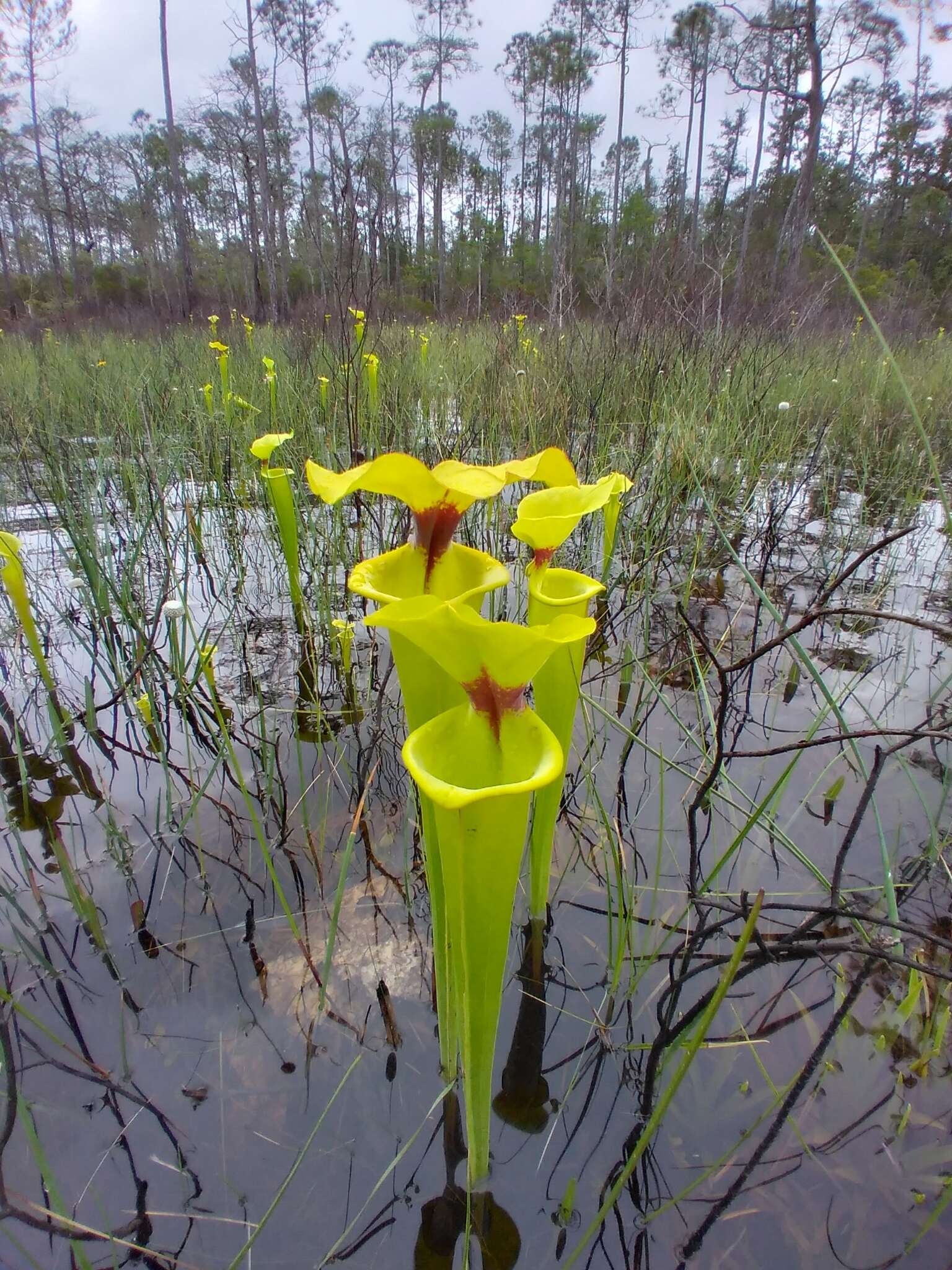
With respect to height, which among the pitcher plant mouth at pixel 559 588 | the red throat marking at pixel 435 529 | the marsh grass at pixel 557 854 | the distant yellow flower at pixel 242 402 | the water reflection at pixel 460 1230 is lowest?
the water reflection at pixel 460 1230

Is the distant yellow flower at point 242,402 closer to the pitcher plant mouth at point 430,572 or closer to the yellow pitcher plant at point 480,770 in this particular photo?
the pitcher plant mouth at point 430,572

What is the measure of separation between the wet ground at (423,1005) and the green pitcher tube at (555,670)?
0.49ft

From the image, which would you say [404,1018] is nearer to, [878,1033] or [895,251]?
[878,1033]

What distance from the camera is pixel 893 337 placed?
9.36 metres

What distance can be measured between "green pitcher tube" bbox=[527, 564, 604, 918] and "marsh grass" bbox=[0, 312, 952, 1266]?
0.15 meters

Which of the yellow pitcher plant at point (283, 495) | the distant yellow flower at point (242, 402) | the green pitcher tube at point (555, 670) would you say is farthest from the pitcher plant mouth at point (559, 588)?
the distant yellow flower at point (242, 402)

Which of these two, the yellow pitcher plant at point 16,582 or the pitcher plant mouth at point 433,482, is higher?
the pitcher plant mouth at point 433,482

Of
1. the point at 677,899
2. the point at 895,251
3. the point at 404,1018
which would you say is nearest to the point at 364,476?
the point at 404,1018

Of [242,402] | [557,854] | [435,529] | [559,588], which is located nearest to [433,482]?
[435,529]

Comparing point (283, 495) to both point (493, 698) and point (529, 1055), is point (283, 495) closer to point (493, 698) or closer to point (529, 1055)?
point (493, 698)

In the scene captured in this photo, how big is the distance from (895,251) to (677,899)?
88.2ft

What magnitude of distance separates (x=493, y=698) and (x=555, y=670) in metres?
0.31

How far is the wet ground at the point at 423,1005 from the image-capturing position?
85cm

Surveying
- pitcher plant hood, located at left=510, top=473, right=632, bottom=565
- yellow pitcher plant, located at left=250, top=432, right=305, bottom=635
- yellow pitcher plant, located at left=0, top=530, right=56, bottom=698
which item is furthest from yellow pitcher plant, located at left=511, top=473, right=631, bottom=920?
yellow pitcher plant, located at left=0, top=530, right=56, bottom=698
